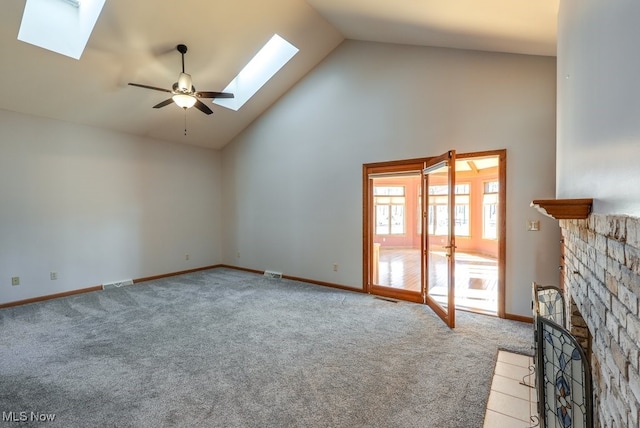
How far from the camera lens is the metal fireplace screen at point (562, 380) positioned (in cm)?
117

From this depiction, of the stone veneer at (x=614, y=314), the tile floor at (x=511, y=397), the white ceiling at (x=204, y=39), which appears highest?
the white ceiling at (x=204, y=39)

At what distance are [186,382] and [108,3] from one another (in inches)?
150

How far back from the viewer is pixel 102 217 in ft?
16.3

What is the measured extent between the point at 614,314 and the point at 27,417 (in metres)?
3.28

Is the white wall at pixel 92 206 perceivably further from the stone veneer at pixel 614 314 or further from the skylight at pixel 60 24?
the stone veneer at pixel 614 314

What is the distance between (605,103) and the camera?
3.90 ft

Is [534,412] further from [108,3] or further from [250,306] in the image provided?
[108,3]

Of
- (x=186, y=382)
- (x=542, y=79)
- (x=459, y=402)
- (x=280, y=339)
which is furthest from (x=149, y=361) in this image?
(x=542, y=79)

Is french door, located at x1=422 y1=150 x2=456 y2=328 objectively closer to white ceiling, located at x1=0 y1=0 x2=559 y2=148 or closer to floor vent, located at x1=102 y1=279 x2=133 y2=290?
white ceiling, located at x1=0 y1=0 x2=559 y2=148

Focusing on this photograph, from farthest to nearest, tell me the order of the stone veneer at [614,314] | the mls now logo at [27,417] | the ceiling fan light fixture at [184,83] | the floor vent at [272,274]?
the floor vent at [272,274]
the ceiling fan light fixture at [184,83]
the mls now logo at [27,417]
the stone veneer at [614,314]

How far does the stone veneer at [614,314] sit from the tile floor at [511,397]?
2.45 feet

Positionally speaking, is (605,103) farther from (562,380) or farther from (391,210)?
(391,210)

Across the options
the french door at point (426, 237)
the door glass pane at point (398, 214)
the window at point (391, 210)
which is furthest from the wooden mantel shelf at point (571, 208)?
the window at point (391, 210)

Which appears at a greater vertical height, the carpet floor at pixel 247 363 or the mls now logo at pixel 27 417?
the carpet floor at pixel 247 363
